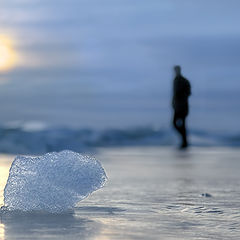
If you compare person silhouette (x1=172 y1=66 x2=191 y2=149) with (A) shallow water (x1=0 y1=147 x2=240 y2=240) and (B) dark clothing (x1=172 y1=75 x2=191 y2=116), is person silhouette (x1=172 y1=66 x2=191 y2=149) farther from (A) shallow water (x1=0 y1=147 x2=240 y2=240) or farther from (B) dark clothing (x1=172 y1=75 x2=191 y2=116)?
(A) shallow water (x1=0 y1=147 x2=240 y2=240)

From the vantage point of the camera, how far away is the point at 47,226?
400 cm

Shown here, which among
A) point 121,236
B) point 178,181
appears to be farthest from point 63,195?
point 178,181

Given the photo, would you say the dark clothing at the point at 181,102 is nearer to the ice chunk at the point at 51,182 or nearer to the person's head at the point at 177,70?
the person's head at the point at 177,70

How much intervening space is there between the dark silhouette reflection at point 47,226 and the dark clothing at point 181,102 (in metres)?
10.5

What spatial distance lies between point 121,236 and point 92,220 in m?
0.60

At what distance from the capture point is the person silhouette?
586 inches

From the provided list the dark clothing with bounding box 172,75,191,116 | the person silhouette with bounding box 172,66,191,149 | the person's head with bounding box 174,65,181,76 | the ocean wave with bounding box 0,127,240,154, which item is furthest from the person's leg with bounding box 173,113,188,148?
the ocean wave with bounding box 0,127,240,154

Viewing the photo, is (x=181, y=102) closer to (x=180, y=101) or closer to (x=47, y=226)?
(x=180, y=101)

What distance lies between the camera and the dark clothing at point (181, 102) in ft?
48.9

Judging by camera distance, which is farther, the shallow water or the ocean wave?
the ocean wave

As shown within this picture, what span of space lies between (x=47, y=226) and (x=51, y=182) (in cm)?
68

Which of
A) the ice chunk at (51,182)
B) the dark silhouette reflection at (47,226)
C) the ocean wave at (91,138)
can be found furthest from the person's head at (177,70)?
the dark silhouette reflection at (47,226)

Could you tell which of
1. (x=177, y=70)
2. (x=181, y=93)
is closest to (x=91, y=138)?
(x=181, y=93)

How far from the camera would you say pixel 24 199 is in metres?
4.61
